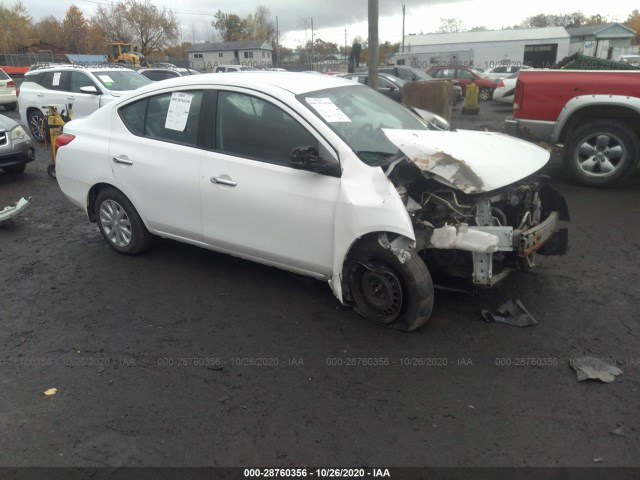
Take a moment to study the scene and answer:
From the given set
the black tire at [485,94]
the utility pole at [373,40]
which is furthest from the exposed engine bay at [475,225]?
the black tire at [485,94]

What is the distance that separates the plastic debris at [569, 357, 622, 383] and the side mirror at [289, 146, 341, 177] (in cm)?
197

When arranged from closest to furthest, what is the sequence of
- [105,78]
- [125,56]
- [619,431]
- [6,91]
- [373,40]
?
[619,431] < [373,40] < [105,78] < [6,91] < [125,56]

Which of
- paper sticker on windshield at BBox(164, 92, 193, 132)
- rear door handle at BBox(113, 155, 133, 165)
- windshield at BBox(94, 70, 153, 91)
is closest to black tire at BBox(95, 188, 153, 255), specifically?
rear door handle at BBox(113, 155, 133, 165)

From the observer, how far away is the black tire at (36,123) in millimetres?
12000

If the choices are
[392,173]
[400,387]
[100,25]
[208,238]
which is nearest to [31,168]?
[208,238]

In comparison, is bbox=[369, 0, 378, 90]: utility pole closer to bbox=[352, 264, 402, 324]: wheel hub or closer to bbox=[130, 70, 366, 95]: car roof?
bbox=[130, 70, 366, 95]: car roof

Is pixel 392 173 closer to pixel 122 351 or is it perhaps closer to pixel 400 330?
pixel 400 330

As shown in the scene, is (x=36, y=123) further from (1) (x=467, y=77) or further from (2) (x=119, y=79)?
(1) (x=467, y=77)

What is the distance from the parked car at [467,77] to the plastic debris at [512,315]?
2005cm

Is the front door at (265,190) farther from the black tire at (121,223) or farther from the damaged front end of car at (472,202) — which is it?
the black tire at (121,223)

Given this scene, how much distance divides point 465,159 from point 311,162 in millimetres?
1065

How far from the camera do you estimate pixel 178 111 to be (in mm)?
4324

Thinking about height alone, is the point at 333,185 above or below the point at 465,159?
below

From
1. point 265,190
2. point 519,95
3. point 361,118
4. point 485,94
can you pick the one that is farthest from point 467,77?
point 265,190
